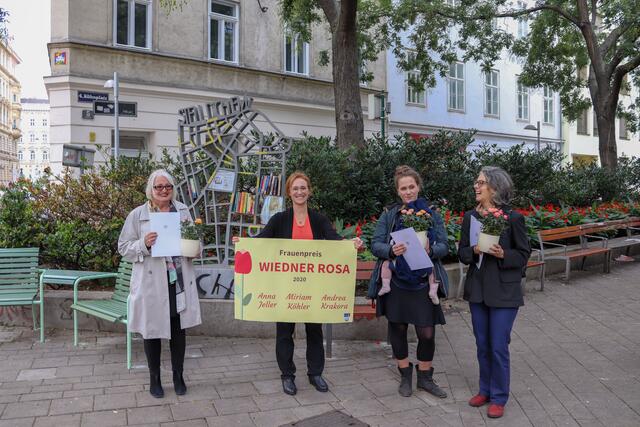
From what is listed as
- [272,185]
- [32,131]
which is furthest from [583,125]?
[32,131]

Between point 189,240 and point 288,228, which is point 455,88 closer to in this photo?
point 288,228

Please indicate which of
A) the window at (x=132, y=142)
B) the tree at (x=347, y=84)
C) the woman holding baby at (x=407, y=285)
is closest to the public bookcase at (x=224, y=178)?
the woman holding baby at (x=407, y=285)

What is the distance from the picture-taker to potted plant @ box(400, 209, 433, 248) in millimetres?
4387

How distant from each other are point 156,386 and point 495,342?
2.53 metres

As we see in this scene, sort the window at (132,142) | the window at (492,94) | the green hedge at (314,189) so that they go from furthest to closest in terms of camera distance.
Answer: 1. the window at (492,94)
2. the window at (132,142)
3. the green hedge at (314,189)

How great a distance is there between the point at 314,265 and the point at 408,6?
11.8 metres

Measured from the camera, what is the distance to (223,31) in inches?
759

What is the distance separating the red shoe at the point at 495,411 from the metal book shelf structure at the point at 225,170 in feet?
10.0

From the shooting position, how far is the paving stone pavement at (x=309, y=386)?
4.30 meters

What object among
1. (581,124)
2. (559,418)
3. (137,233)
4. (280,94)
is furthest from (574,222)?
(581,124)

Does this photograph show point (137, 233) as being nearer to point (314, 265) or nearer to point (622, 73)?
point (314, 265)

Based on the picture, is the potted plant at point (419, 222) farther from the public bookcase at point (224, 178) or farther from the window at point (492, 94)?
the window at point (492, 94)

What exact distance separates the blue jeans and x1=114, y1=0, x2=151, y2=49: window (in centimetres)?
1545

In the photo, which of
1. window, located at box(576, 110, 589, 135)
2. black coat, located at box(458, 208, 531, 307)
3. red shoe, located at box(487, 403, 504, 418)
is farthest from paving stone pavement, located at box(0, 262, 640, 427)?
window, located at box(576, 110, 589, 135)
